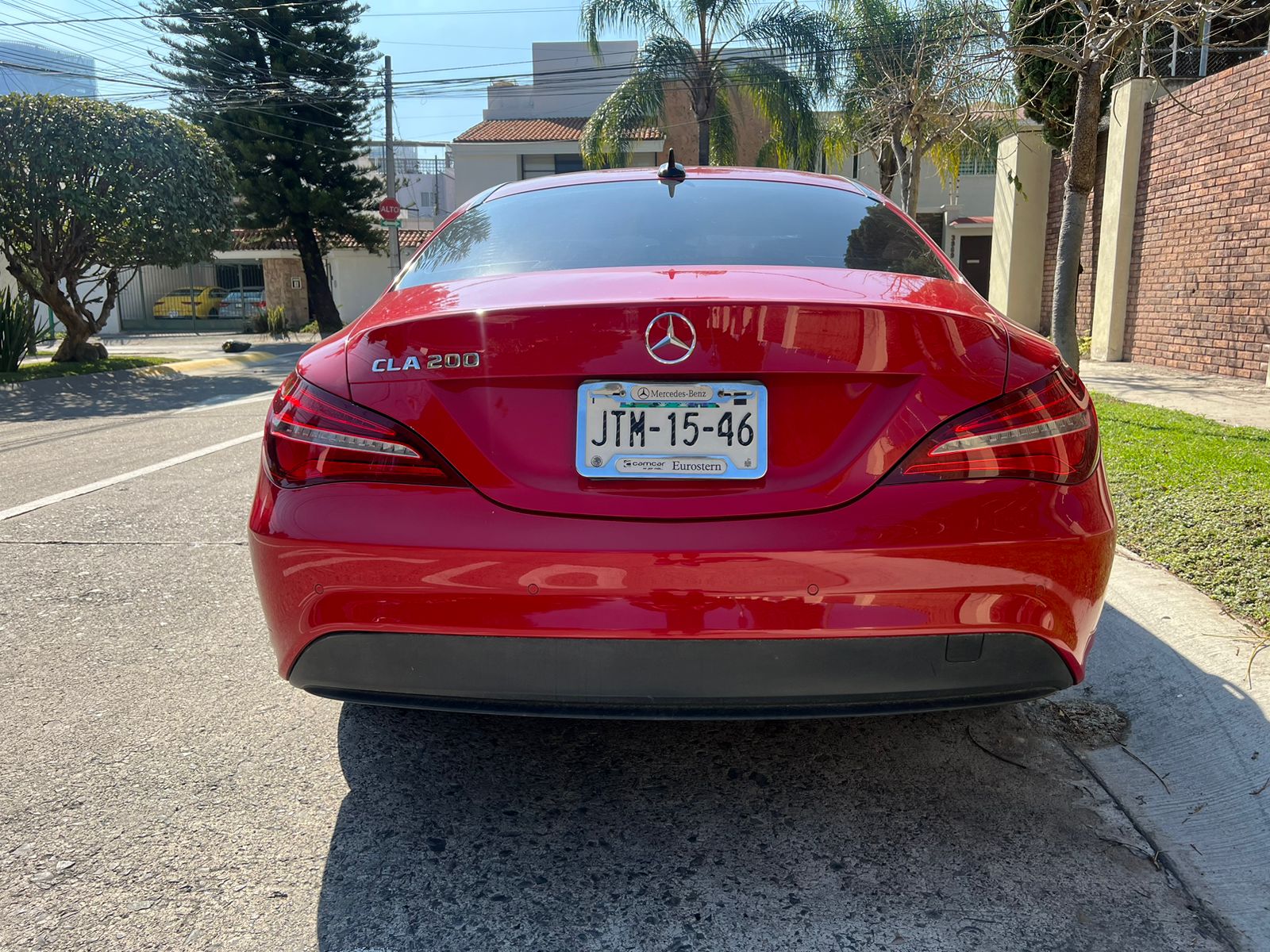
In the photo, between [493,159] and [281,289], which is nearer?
[493,159]

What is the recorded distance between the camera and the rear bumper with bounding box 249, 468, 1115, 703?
1.97 metres

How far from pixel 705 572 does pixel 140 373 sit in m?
16.4

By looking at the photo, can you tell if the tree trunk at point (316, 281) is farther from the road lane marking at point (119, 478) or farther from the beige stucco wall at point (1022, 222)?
the road lane marking at point (119, 478)

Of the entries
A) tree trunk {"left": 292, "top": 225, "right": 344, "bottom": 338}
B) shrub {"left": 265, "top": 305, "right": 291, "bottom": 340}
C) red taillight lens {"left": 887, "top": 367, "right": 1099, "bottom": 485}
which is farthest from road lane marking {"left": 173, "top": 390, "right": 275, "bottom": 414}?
tree trunk {"left": 292, "top": 225, "right": 344, "bottom": 338}

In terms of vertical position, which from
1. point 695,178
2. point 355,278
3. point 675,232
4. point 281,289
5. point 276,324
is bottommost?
point 276,324

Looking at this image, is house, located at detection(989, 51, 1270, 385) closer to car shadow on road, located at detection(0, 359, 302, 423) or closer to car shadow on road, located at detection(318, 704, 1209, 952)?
car shadow on road, located at detection(318, 704, 1209, 952)

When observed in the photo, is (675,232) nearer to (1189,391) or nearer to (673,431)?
(673,431)

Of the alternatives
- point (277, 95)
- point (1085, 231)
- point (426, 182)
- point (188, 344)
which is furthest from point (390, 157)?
point (426, 182)

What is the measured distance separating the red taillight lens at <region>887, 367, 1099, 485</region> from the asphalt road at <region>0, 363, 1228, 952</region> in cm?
86

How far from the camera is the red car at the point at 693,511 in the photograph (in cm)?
199

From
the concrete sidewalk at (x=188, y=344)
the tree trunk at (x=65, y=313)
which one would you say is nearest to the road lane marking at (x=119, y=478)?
the tree trunk at (x=65, y=313)

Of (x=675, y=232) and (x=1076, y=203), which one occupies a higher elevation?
(x=1076, y=203)

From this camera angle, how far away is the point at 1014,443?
2.05m

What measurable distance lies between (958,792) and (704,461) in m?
1.18
